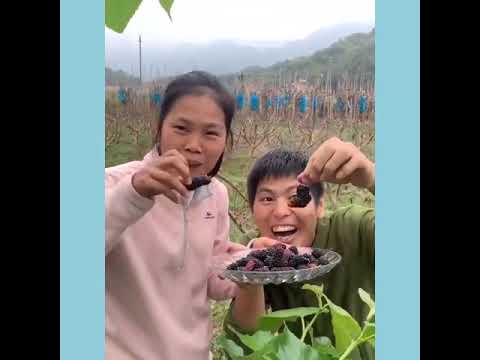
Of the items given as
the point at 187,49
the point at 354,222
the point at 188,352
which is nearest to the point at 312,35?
the point at 187,49

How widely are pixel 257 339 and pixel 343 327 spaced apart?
0.20 m

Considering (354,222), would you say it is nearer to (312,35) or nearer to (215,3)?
(312,35)

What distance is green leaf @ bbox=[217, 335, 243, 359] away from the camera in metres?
2.29

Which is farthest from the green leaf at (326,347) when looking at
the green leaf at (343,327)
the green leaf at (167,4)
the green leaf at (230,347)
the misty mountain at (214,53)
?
the green leaf at (167,4)

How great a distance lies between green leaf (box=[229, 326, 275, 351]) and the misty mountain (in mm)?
597

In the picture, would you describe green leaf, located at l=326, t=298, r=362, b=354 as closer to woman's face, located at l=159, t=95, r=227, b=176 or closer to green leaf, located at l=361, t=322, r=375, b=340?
green leaf, located at l=361, t=322, r=375, b=340

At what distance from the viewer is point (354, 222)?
2.33 m

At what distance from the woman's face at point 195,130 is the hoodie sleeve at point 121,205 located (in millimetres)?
104

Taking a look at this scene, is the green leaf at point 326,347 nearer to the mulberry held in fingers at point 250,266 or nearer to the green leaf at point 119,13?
the mulberry held in fingers at point 250,266

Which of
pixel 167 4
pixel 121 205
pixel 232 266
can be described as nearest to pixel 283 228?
pixel 232 266

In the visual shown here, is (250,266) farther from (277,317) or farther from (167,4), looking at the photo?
(167,4)

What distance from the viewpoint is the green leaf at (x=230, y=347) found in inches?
90.1

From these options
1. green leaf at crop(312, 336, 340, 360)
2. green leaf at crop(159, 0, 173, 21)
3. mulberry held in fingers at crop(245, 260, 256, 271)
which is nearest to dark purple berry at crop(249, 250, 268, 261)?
mulberry held in fingers at crop(245, 260, 256, 271)

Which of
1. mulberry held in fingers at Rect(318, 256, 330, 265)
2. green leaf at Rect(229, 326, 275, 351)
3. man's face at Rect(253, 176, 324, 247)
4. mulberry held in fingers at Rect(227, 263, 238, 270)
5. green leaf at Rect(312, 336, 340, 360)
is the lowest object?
green leaf at Rect(312, 336, 340, 360)
